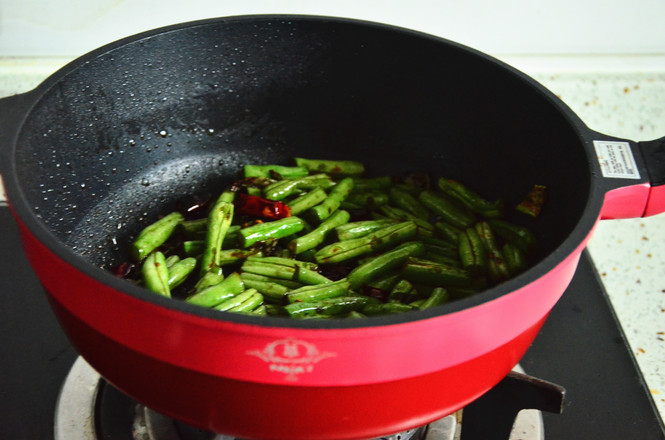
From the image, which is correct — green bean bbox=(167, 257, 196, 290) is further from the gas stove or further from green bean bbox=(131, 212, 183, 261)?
the gas stove

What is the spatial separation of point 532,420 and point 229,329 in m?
0.87

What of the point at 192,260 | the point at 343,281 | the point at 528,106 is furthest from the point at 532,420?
the point at 192,260

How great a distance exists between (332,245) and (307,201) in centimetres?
17

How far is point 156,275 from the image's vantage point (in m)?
1.31

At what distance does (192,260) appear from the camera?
1431 mm

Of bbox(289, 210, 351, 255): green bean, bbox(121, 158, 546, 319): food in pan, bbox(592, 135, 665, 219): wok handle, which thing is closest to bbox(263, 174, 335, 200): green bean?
bbox(121, 158, 546, 319): food in pan

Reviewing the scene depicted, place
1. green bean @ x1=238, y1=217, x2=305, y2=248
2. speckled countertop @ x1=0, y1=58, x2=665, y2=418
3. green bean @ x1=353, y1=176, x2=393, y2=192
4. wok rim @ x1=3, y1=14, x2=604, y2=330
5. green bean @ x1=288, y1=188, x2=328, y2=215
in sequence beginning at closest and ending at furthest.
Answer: wok rim @ x1=3, y1=14, x2=604, y2=330 < green bean @ x1=238, y1=217, x2=305, y2=248 < green bean @ x1=288, y1=188, x2=328, y2=215 < green bean @ x1=353, y1=176, x2=393, y2=192 < speckled countertop @ x1=0, y1=58, x2=665, y2=418

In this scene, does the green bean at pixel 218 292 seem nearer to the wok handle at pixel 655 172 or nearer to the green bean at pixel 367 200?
the green bean at pixel 367 200

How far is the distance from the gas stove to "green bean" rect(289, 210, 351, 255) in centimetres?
43

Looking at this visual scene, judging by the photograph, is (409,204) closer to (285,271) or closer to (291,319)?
(285,271)

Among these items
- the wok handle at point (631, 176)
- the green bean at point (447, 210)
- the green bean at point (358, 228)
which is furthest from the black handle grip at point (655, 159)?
the green bean at point (358, 228)

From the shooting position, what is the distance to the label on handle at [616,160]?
45.0 inches

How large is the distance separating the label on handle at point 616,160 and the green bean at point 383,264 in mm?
440

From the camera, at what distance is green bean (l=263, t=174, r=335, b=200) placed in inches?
62.9
